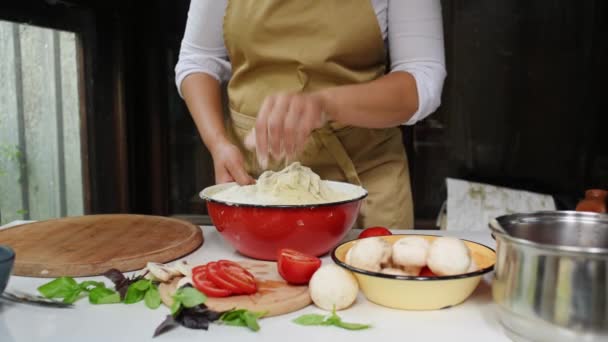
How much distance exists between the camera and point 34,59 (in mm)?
2191

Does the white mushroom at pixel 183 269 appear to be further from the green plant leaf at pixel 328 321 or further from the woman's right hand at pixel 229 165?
the woman's right hand at pixel 229 165

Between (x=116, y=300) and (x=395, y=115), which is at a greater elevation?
(x=395, y=115)

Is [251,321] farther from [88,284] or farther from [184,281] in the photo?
[88,284]

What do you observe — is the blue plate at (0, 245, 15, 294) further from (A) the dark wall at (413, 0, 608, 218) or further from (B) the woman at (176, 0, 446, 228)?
(A) the dark wall at (413, 0, 608, 218)

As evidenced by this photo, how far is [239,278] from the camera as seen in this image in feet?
2.71

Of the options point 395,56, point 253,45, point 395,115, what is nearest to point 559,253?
point 395,115

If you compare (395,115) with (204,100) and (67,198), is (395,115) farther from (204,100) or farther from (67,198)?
(67,198)

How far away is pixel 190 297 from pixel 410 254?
0.31 meters

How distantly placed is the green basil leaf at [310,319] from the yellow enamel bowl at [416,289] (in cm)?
8

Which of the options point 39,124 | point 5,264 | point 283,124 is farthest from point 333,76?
point 39,124

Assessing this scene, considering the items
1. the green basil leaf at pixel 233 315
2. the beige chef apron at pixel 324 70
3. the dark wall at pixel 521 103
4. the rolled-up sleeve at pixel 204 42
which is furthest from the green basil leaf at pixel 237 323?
the dark wall at pixel 521 103

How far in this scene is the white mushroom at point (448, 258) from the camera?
76 centimetres

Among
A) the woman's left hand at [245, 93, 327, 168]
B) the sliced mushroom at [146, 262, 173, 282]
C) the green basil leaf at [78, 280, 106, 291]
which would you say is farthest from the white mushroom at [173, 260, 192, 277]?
Result: the woman's left hand at [245, 93, 327, 168]

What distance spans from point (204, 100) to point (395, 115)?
52 centimetres
